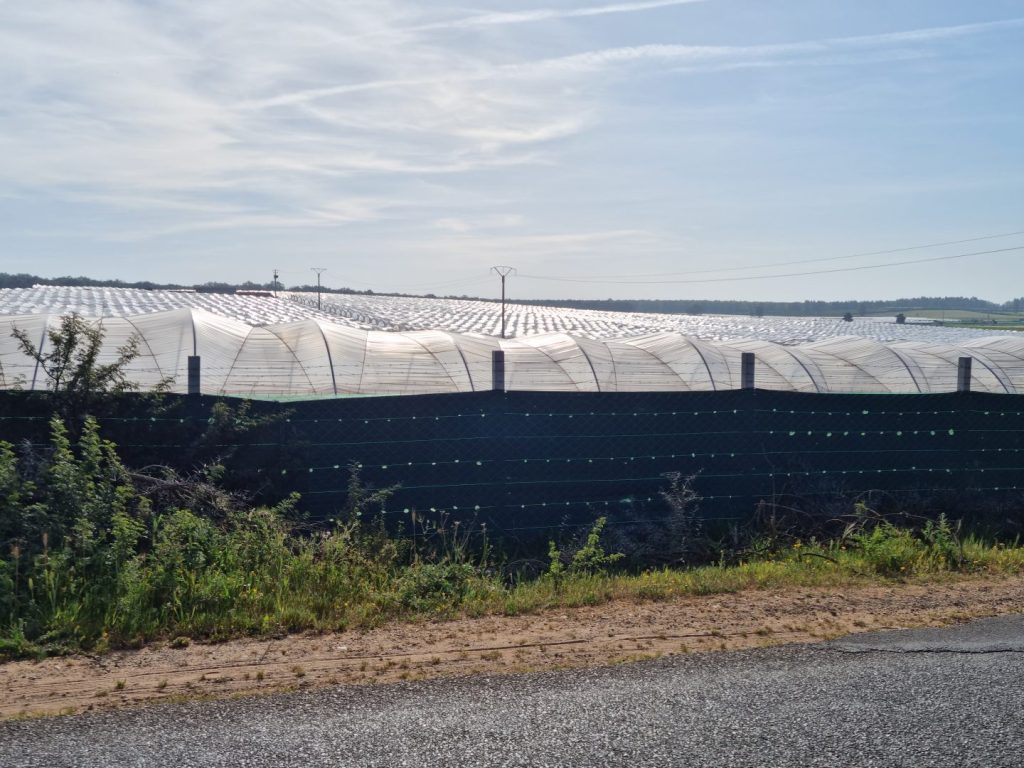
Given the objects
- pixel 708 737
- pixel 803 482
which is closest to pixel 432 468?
pixel 803 482

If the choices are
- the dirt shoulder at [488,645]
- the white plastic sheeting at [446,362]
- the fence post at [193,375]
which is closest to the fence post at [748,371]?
the dirt shoulder at [488,645]

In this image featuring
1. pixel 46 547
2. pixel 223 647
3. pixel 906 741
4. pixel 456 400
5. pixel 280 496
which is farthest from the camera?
pixel 456 400

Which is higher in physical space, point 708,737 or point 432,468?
point 432,468

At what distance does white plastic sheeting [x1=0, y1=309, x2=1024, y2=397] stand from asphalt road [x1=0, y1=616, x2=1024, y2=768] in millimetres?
10790

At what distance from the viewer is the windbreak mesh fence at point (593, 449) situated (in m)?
8.66

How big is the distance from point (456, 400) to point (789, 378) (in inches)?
497

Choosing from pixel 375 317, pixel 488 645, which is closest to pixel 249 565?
pixel 488 645

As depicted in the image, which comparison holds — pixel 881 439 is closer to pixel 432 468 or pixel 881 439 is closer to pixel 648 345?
pixel 432 468

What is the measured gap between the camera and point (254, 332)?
18516 mm

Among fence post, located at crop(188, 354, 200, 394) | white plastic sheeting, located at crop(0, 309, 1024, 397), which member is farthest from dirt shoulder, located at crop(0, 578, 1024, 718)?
white plastic sheeting, located at crop(0, 309, 1024, 397)

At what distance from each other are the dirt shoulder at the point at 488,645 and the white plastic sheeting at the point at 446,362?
941 centimetres

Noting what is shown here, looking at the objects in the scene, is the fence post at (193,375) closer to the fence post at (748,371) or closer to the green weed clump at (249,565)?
the green weed clump at (249,565)

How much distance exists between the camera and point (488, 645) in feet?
21.0

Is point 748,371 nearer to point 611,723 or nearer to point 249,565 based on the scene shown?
point 249,565
